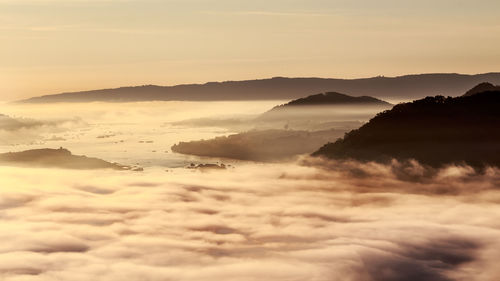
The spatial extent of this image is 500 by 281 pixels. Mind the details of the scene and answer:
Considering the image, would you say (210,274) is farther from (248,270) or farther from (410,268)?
(410,268)

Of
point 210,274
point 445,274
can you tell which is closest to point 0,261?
point 210,274

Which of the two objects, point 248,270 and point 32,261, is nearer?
point 248,270

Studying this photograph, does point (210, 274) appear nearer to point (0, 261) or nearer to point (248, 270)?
point (248, 270)

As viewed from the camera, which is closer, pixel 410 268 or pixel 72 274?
pixel 72 274

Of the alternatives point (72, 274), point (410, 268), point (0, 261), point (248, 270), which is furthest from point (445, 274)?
point (0, 261)

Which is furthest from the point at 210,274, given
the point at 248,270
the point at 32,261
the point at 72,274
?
the point at 32,261

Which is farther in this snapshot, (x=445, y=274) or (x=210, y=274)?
(x=445, y=274)

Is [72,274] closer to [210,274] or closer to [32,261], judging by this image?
[32,261]
